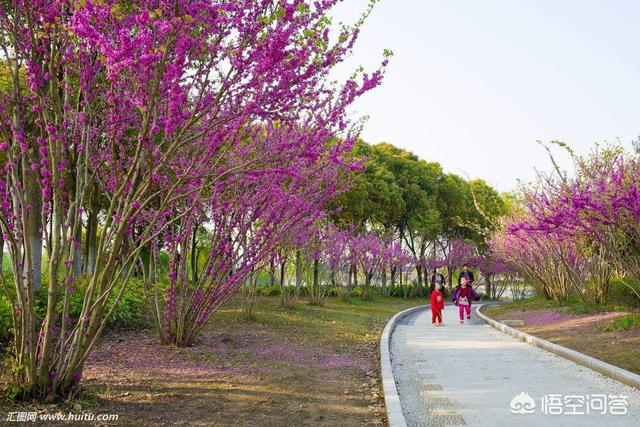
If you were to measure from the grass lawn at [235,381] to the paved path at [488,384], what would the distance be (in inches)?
21.1

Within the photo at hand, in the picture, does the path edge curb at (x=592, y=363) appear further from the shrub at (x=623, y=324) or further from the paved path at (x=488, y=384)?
the shrub at (x=623, y=324)

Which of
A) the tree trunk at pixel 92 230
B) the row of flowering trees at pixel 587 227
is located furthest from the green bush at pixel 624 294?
the tree trunk at pixel 92 230

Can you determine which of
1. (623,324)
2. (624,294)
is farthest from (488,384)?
(624,294)

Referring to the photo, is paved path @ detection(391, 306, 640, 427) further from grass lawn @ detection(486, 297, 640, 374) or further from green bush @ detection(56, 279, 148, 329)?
green bush @ detection(56, 279, 148, 329)

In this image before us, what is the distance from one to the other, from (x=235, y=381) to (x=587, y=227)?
8945mm

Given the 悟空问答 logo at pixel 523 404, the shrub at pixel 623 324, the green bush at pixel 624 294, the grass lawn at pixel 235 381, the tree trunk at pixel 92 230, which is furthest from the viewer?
the tree trunk at pixel 92 230

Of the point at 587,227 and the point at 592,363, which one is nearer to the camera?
the point at 592,363

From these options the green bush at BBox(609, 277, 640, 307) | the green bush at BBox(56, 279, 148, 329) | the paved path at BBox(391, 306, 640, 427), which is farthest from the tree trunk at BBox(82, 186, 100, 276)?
the green bush at BBox(609, 277, 640, 307)

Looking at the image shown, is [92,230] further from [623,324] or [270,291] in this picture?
[623,324]

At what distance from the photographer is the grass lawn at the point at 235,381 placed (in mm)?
5762

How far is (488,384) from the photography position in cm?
732

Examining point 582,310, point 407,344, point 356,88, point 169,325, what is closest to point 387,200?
point 582,310

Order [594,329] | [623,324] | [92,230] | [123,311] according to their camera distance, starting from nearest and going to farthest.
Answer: [123,311] → [623,324] → [594,329] → [92,230]

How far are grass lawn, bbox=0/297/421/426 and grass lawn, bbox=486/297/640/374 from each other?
156 inches
